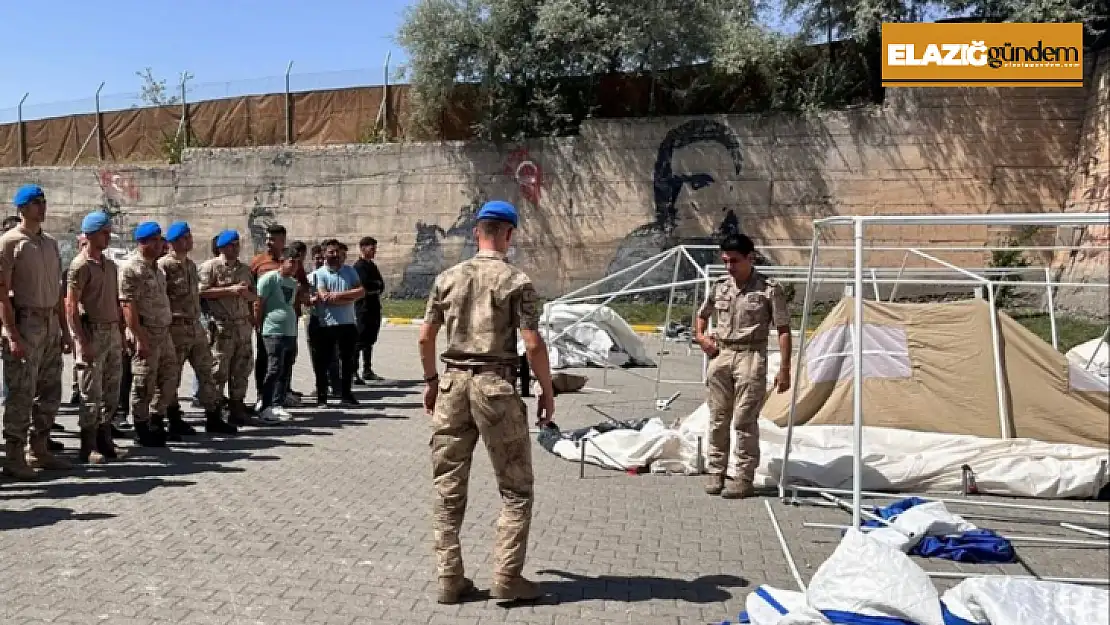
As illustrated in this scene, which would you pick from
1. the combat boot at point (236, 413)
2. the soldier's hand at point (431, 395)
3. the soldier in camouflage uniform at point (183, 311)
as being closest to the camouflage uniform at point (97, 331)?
the soldier in camouflage uniform at point (183, 311)

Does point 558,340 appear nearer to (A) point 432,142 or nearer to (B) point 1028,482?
(B) point 1028,482

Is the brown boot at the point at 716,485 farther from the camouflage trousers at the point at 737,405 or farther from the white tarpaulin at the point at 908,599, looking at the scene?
the white tarpaulin at the point at 908,599

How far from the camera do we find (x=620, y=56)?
23047 millimetres

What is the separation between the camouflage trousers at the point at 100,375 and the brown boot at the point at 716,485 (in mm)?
4738

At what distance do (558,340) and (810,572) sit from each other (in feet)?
30.1

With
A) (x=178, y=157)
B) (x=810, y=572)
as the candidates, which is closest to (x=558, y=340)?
(x=810, y=572)

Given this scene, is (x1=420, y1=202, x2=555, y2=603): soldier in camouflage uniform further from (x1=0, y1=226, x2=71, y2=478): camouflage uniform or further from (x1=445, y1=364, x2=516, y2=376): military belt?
(x1=0, y1=226, x2=71, y2=478): camouflage uniform

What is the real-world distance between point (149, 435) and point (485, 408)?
4.84 meters

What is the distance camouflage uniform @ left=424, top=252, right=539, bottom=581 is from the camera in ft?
15.3

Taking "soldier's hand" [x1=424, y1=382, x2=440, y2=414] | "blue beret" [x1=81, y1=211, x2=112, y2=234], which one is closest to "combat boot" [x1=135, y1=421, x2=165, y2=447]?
"blue beret" [x1=81, y1=211, x2=112, y2=234]

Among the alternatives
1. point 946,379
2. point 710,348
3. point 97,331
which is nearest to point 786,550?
point 710,348

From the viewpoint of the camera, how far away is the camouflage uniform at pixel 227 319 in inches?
361

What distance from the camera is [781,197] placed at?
2127 centimetres

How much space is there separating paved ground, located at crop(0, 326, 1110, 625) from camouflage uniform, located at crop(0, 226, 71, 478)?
0.41 metres
